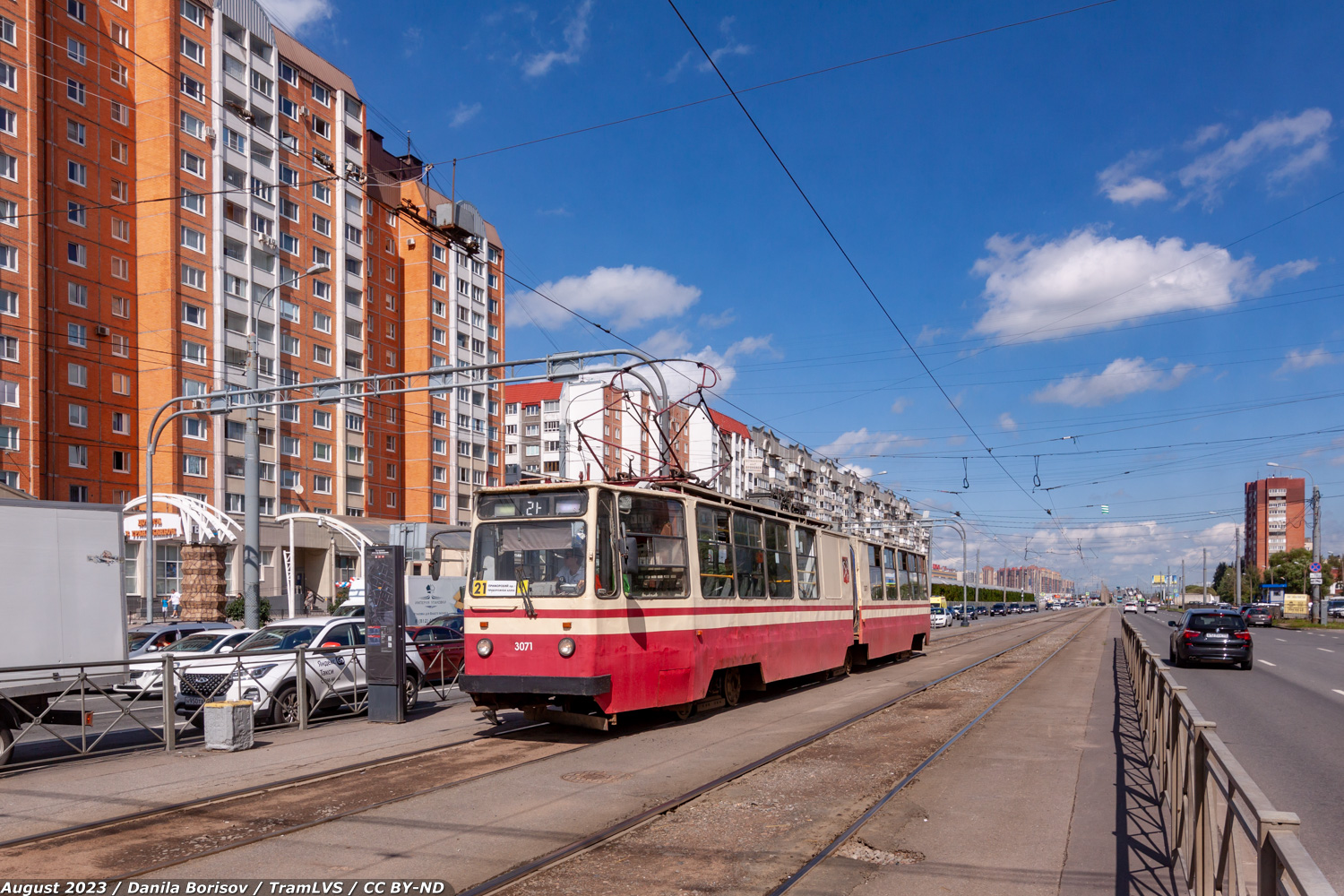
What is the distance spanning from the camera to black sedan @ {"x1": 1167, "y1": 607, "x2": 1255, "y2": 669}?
78.2 ft

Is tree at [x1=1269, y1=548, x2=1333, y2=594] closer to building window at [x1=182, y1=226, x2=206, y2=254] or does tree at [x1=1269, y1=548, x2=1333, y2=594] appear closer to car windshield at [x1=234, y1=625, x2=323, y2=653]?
building window at [x1=182, y1=226, x2=206, y2=254]

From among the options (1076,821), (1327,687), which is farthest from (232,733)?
(1327,687)

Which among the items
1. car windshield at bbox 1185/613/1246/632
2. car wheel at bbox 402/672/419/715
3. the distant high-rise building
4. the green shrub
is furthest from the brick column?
the distant high-rise building

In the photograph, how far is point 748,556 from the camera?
15.7 metres

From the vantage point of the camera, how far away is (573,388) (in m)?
96.7

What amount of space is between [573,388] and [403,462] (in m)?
26.3

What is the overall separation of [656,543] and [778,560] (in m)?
4.52

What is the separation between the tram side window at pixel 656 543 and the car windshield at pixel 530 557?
0.67 m

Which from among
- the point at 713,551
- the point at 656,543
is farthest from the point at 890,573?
the point at 656,543

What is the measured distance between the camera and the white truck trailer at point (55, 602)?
1103 cm

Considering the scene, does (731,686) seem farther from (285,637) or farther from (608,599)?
(285,637)

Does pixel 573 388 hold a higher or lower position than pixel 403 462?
higher

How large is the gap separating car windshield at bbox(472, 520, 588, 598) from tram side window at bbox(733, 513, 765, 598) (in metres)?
3.67

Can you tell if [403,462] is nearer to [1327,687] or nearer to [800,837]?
[1327,687]
